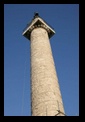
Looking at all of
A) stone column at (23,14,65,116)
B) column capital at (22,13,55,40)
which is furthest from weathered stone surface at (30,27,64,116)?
column capital at (22,13,55,40)

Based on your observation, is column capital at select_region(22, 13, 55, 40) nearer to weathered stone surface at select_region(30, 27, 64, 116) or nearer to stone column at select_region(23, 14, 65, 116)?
stone column at select_region(23, 14, 65, 116)

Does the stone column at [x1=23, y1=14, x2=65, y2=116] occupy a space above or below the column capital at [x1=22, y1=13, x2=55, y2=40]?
below

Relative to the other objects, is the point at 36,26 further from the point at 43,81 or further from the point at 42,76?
the point at 43,81

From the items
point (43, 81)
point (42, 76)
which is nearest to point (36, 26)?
point (42, 76)

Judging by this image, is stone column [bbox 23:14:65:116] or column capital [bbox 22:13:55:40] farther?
column capital [bbox 22:13:55:40]

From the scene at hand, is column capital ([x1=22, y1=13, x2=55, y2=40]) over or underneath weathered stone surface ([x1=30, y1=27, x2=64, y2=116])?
over

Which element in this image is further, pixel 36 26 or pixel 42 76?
pixel 36 26

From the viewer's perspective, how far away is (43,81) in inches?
409

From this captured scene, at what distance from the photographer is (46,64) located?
37.0ft

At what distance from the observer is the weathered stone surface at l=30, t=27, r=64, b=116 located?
30.7ft
